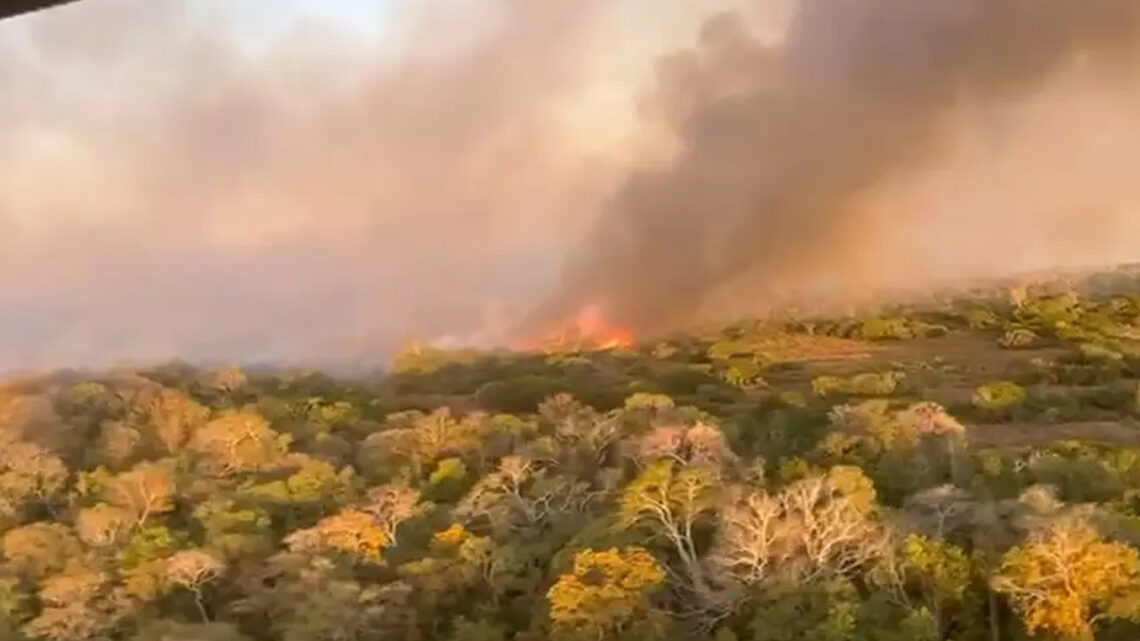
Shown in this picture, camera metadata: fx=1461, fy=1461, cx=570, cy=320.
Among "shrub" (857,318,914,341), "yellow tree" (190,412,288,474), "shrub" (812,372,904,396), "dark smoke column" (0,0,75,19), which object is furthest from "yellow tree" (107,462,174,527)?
"dark smoke column" (0,0,75,19)

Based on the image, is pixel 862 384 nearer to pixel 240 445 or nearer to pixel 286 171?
pixel 240 445

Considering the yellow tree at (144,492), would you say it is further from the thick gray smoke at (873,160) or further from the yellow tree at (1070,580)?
the yellow tree at (1070,580)

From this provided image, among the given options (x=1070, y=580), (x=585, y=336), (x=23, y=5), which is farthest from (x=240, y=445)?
(x=1070, y=580)

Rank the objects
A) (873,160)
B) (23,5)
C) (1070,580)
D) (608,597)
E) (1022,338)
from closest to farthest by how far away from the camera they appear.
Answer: (23,5)
(1070,580)
(608,597)
(1022,338)
(873,160)

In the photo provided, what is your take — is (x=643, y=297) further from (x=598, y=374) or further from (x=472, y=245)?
(x=472, y=245)

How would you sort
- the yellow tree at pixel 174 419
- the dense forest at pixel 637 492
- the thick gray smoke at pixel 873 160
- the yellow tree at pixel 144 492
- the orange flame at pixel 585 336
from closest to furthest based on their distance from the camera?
the dense forest at pixel 637 492 → the thick gray smoke at pixel 873 160 → the orange flame at pixel 585 336 → the yellow tree at pixel 144 492 → the yellow tree at pixel 174 419

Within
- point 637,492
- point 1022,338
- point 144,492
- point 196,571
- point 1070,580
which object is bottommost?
point 1070,580

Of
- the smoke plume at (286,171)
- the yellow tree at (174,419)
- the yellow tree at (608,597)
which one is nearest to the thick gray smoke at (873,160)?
the smoke plume at (286,171)
